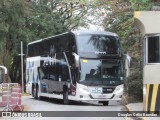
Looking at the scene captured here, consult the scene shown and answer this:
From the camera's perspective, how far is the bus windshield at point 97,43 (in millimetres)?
24769

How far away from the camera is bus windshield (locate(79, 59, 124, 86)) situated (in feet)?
80.7

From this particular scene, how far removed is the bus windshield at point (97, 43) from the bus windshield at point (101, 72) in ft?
2.00

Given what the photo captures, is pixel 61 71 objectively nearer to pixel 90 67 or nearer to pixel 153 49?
pixel 90 67

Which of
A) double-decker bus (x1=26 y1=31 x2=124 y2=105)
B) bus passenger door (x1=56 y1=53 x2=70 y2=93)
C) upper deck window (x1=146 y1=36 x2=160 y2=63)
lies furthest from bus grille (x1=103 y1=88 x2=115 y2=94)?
upper deck window (x1=146 y1=36 x2=160 y2=63)

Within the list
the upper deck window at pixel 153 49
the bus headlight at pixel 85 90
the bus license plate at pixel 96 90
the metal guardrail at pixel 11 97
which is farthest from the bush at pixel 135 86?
the metal guardrail at pixel 11 97

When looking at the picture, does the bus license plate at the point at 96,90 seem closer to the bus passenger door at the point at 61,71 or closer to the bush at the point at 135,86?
the bus passenger door at the point at 61,71

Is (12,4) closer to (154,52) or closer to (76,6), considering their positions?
(76,6)

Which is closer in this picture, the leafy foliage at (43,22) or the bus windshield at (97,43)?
the bus windshield at (97,43)

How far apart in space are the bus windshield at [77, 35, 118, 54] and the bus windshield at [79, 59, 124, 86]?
2.00 feet

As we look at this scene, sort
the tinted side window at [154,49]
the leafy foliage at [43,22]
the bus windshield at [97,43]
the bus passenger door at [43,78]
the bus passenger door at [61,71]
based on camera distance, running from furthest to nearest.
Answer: the leafy foliage at [43,22] < the bus passenger door at [43,78] < the bus passenger door at [61,71] < the bus windshield at [97,43] < the tinted side window at [154,49]

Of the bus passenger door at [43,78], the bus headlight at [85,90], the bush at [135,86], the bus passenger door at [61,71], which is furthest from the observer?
the bus passenger door at [43,78]

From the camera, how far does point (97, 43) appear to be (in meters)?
25.1

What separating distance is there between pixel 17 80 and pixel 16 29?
17.8 metres

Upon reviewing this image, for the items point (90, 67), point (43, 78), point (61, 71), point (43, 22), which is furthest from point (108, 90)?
point (43, 22)
